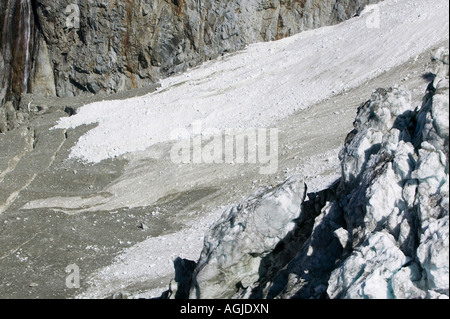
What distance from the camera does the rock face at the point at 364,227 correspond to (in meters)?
9.68

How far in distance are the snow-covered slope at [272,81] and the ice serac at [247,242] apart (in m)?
19.1

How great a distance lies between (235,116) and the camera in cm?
3534

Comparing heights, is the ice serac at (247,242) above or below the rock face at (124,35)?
below

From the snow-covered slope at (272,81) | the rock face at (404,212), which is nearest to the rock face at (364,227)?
the rock face at (404,212)

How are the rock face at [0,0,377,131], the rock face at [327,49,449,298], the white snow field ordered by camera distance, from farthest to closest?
the rock face at [0,0,377,131]
the white snow field
the rock face at [327,49,449,298]

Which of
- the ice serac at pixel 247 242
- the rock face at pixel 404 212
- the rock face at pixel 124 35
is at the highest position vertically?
the rock face at pixel 124 35

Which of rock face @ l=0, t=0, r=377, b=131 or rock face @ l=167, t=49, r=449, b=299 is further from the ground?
rock face @ l=0, t=0, r=377, b=131

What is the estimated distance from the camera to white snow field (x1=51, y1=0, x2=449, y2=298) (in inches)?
1118

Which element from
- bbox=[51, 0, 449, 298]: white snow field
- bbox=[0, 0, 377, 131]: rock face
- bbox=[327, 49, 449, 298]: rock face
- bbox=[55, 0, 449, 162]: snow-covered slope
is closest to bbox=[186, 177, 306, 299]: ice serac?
bbox=[327, 49, 449, 298]: rock face

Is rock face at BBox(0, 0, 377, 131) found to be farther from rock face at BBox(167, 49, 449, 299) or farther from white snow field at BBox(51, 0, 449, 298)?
rock face at BBox(167, 49, 449, 299)

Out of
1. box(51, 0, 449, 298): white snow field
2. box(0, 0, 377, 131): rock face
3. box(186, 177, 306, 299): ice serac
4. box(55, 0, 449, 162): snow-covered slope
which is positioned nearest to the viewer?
box(186, 177, 306, 299): ice serac

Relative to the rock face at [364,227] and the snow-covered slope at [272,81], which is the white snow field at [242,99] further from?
the rock face at [364,227]

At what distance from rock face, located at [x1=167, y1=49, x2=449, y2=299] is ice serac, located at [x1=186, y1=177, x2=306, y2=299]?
0.02m
